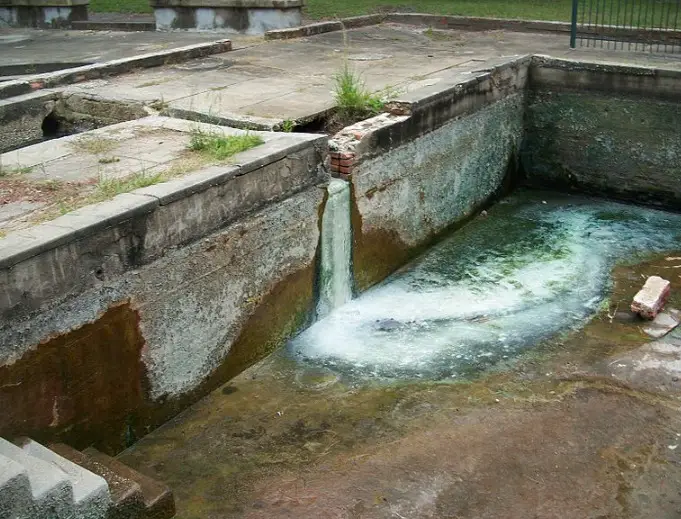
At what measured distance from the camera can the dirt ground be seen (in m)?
5.00

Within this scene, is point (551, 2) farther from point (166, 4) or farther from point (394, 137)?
point (394, 137)

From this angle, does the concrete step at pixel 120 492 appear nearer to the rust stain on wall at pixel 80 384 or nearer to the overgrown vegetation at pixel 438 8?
the rust stain on wall at pixel 80 384

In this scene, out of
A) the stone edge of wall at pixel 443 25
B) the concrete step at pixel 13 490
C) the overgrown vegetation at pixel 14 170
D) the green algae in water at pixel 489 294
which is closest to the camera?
the concrete step at pixel 13 490

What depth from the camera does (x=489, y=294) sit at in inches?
303

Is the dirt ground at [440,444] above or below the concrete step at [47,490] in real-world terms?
below

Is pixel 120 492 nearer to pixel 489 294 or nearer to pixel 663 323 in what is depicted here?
pixel 489 294

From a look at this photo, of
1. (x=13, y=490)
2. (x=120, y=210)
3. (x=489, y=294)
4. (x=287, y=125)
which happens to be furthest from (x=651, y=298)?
(x=13, y=490)

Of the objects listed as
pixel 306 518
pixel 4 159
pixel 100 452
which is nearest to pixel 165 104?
pixel 4 159

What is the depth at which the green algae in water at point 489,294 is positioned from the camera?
6.69 meters

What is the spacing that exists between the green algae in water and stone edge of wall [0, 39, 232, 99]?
13.0 feet

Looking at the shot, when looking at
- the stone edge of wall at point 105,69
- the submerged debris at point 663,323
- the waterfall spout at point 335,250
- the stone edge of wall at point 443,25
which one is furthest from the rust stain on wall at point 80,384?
the stone edge of wall at point 443,25

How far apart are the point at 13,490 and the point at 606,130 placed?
842 centimetres

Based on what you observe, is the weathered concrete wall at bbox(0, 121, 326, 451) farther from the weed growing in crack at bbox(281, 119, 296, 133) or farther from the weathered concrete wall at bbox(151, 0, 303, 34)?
the weathered concrete wall at bbox(151, 0, 303, 34)

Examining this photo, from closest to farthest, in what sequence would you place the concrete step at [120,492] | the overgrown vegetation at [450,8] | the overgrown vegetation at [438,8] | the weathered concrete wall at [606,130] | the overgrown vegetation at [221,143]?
1. the concrete step at [120,492]
2. the overgrown vegetation at [221,143]
3. the weathered concrete wall at [606,130]
4. the overgrown vegetation at [450,8]
5. the overgrown vegetation at [438,8]
